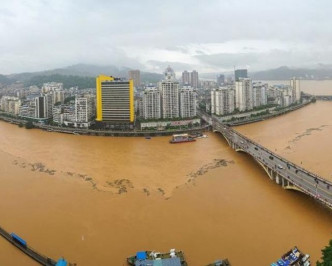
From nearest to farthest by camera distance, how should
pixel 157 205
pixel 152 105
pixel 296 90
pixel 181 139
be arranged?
pixel 157 205 < pixel 181 139 < pixel 152 105 < pixel 296 90

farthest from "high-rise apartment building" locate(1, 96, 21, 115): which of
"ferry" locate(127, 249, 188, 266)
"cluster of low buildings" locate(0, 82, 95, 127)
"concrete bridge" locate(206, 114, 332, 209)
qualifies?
"ferry" locate(127, 249, 188, 266)

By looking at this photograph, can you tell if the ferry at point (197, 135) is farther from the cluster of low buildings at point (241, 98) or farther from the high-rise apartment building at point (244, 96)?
the high-rise apartment building at point (244, 96)

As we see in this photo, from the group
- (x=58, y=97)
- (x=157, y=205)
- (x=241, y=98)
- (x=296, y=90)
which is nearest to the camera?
(x=157, y=205)

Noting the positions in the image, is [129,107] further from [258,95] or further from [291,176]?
[291,176]

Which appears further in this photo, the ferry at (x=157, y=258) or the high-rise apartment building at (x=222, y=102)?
the high-rise apartment building at (x=222, y=102)

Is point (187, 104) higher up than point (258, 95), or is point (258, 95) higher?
point (258, 95)

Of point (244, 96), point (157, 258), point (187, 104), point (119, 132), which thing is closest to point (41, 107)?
point (119, 132)

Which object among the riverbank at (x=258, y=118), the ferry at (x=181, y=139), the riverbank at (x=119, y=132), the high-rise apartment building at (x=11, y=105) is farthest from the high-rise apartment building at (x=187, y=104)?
the high-rise apartment building at (x=11, y=105)
